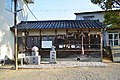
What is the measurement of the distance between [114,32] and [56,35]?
13641 millimetres

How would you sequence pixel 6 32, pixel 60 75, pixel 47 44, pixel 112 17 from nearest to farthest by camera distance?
pixel 60 75 → pixel 6 32 → pixel 47 44 → pixel 112 17

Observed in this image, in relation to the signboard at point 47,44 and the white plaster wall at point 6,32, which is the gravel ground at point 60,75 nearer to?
the white plaster wall at point 6,32

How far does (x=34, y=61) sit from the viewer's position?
52.6ft

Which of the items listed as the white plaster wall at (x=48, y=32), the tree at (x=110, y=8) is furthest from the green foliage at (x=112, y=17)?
the white plaster wall at (x=48, y=32)

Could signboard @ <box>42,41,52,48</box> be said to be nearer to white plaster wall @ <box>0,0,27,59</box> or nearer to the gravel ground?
white plaster wall @ <box>0,0,27,59</box>

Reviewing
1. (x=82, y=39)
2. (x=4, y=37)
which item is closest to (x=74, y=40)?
(x=82, y=39)

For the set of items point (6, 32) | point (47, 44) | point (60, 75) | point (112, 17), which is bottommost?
point (60, 75)

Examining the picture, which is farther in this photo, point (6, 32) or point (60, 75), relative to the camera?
point (6, 32)

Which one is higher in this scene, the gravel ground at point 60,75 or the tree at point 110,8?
the tree at point 110,8

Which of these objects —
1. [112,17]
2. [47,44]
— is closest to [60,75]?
[47,44]

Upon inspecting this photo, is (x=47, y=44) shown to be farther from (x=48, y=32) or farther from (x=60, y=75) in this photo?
(x=60, y=75)

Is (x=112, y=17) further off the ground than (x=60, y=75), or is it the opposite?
(x=112, y=17)

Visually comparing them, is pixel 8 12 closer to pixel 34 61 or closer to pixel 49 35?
pixel 49 35

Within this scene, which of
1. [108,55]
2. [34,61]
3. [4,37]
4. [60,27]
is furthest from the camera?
[108,55]
